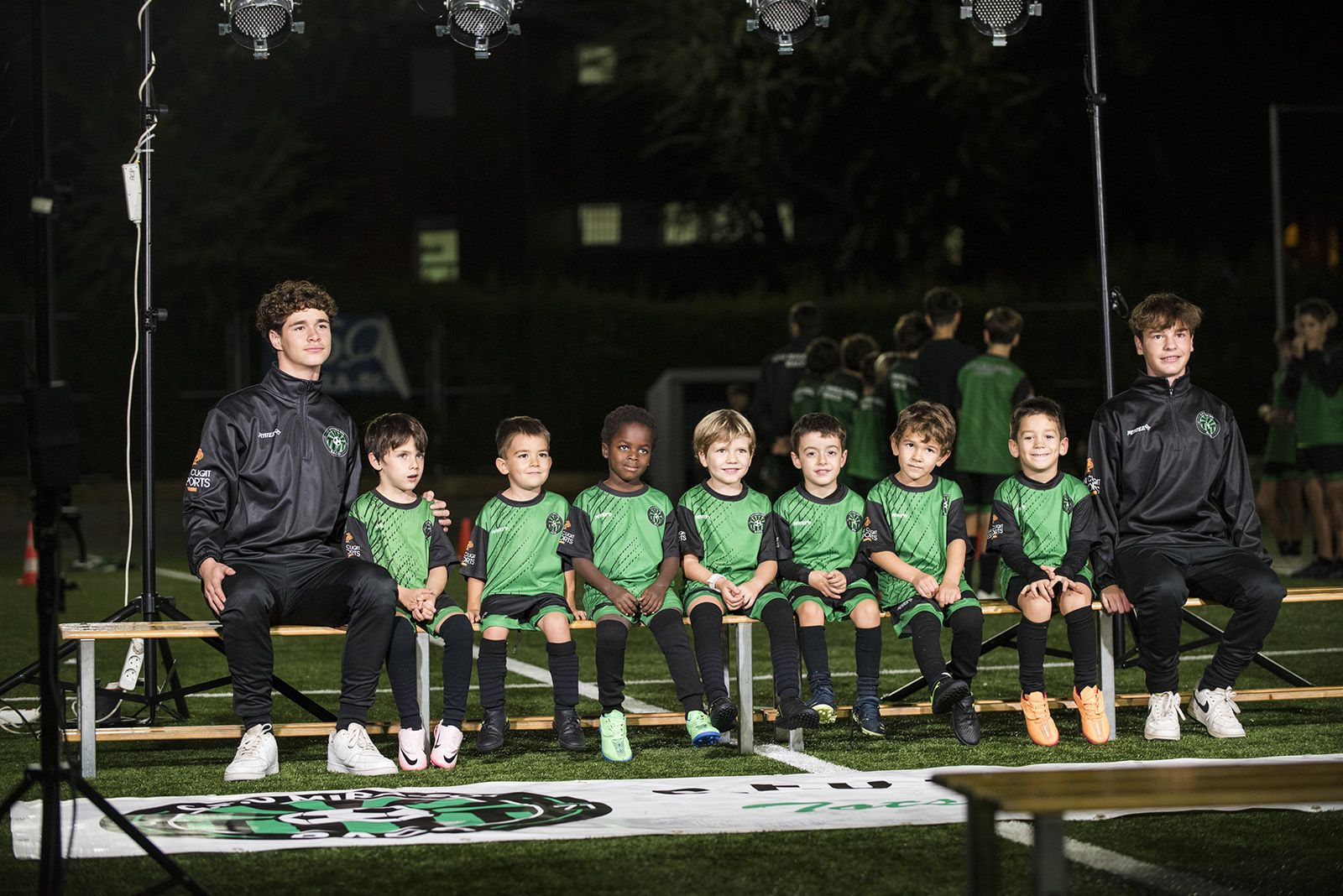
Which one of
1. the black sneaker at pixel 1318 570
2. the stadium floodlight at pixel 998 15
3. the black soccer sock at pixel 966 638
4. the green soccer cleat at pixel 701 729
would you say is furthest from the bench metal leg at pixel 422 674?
the black sneaker at pixel 1318 570

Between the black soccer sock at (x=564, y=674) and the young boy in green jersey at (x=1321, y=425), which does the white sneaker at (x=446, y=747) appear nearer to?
the black soccer sock at (x=564, y=674)

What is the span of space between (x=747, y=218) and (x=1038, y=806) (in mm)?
29547

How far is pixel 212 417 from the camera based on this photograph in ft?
20.9

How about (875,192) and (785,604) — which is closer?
(785,604)

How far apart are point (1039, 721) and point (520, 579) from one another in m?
1.99

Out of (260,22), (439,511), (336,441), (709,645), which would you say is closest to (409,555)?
(439,511)

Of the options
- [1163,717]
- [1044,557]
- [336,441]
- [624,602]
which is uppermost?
[336,441]

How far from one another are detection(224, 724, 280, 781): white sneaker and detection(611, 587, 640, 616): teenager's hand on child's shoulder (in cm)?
134

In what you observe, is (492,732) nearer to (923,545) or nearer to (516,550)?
(516,550)

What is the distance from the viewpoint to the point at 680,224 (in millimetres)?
33219

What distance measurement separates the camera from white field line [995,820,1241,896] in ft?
14.4

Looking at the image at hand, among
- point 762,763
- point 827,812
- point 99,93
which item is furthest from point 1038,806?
point 99,93

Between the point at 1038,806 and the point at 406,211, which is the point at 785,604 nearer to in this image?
the point at 1038,806

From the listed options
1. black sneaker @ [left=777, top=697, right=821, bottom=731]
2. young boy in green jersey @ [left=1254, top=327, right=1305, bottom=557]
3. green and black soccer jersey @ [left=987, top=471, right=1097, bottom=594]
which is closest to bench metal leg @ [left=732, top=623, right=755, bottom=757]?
black sneaker @ [left=777, top=697, right=821, bottom=731]
